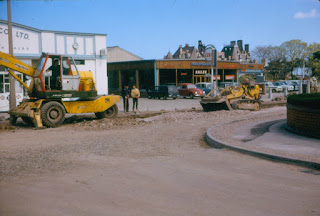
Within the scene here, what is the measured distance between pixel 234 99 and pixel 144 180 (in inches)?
630

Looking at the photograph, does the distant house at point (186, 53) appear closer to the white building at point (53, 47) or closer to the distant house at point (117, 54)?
the distant house at point (117, 54)

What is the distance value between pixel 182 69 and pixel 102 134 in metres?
36.9

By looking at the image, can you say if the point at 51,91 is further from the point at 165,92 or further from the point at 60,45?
the point at 165,92

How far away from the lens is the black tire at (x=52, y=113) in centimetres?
1395

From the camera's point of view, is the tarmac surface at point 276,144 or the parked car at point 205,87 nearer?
the tarmac surface at point 276,144

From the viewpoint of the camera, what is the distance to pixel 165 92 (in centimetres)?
3709

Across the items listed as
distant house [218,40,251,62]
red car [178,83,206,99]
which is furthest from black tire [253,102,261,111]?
distant house [218,40,251,62]

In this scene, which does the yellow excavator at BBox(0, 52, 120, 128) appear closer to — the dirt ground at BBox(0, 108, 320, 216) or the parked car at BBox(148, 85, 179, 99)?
the dirt ground at BBox(0, 108, 320, 216)

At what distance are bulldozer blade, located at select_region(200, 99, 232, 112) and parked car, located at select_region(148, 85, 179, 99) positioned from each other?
1631 cm

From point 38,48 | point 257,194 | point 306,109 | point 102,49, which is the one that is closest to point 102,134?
point 306,109

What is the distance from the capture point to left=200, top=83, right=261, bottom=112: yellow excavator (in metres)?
20.0

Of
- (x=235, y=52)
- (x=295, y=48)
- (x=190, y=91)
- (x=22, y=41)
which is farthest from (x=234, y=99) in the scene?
(x=235, y=52)

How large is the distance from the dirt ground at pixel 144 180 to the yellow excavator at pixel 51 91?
3.79 meters

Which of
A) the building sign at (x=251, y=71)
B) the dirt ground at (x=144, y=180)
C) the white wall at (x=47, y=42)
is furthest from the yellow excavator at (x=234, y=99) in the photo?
the building sign at (x=251, y=71)
